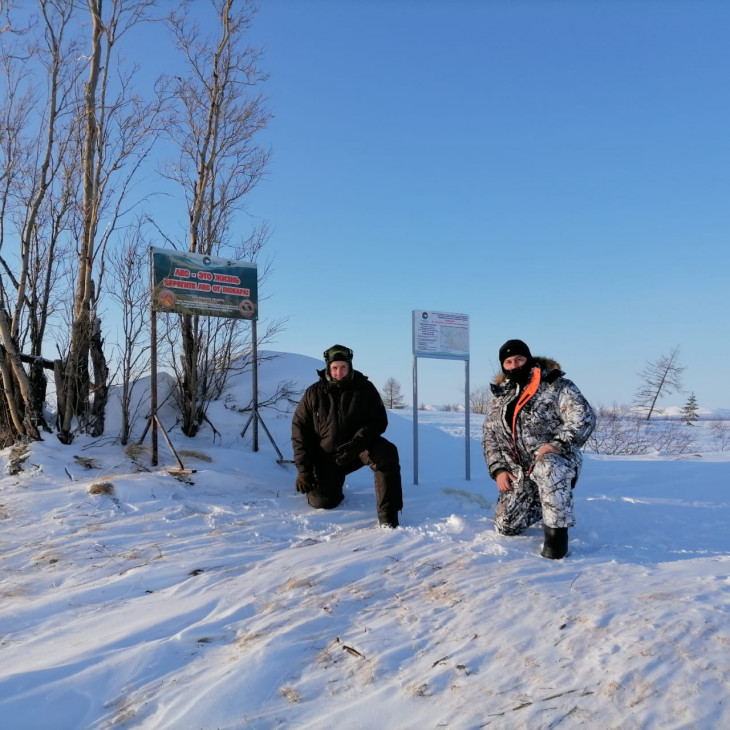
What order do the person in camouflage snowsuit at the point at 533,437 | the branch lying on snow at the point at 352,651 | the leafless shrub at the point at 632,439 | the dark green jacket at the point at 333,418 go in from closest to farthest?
the branch lying on snow at the point at 352,651 → the person in camouflage snowsuit at the point at 533,437 → the dark green jacket at the point at 333,418 → the leafless shrub at the point at 632,439

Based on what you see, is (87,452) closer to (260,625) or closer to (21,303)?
(21,303)

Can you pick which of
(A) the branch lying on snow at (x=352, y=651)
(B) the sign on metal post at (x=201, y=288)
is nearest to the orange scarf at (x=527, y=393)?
(A) the branch lying on snow at (x=352, y=651)

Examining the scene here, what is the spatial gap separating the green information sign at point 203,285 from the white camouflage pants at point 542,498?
14.4 feet

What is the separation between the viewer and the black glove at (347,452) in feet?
17.2

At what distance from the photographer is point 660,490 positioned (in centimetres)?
632

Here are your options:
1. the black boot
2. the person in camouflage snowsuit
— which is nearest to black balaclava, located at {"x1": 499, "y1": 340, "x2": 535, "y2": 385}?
the person in camouflage snowsuit

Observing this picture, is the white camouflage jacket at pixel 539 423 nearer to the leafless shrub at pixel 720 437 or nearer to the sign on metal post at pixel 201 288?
the sign on metal post at pixel 201 288

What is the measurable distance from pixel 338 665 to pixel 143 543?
8.31 ft

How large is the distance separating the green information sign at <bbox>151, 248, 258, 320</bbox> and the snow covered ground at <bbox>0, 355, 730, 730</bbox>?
2.21m

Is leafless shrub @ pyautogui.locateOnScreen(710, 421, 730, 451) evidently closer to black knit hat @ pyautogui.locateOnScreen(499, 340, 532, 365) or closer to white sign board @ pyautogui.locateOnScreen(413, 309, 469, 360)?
white sign board @ pyautogui.locateOnScreen(413, 309, 469, 360)

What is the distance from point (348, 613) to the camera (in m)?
3.02

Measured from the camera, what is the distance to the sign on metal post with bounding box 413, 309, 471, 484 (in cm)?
710

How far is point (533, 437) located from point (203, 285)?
15.1 feet

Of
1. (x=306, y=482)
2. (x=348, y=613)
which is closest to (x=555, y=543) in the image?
(x=348, y=613)
